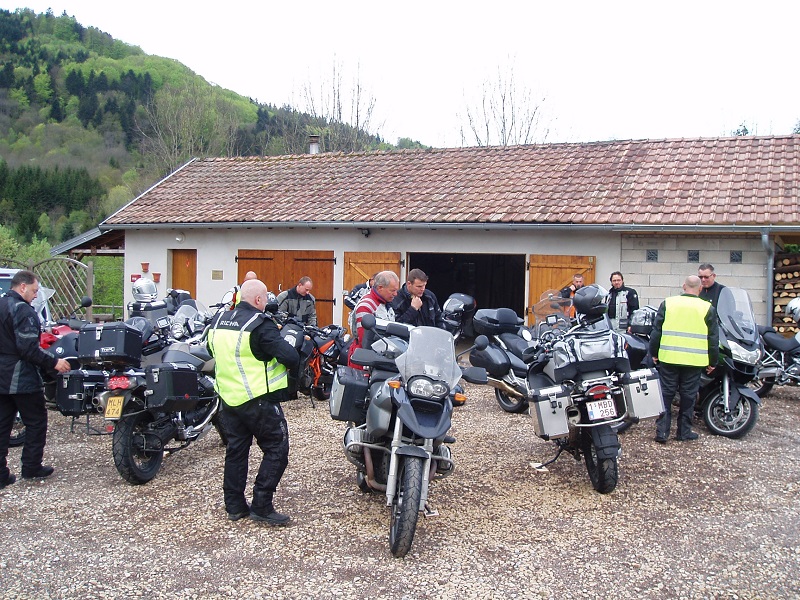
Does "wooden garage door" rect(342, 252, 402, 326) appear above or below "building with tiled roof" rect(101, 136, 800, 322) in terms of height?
below

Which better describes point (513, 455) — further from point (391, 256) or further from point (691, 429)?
point (391, 256)

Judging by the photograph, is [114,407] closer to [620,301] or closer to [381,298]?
[381,298]

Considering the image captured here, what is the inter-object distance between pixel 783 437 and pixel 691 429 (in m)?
Answer: 0.95

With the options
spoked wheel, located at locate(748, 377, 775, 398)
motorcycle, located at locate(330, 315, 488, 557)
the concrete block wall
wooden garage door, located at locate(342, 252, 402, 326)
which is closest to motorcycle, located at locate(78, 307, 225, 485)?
motorcycle, located at locate(330, 315, 488, 557)

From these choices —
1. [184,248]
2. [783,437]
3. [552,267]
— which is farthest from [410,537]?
[184,248]

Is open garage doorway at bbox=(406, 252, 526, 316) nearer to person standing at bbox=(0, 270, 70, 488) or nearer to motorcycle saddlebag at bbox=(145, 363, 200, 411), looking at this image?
motorcycle saddlebag at bbox=(145, 363, 200, 411)

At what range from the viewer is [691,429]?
23.8 ft

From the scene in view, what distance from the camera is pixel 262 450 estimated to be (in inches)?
187

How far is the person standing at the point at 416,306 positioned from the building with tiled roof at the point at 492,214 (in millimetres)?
5793

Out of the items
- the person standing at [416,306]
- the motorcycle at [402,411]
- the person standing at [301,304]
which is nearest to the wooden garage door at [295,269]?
the person standing at [301,304]

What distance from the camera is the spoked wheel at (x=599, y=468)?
5.34 metres

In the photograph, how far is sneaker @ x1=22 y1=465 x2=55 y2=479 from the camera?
5.68m

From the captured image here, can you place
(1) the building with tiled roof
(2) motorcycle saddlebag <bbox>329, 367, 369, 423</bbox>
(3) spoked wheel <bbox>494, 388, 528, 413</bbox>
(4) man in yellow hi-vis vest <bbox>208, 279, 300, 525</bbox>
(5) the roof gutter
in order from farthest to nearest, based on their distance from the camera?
(1) the building with tiled roof < (5) the roof gutter < (3) spoked wheel <bbox>494, 388, 528, 413</bbox> < (2) motorcycle saddlebag <bbox>329, 367, 369, 423</bbox> < (4) man in yellow hi-vis vest <bbox>208, 279, 300, 525</bbox>

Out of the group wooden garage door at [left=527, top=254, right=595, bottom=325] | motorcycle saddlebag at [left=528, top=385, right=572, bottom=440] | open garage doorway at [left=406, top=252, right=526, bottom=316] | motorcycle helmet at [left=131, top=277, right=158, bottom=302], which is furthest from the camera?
open garage doorway at [left=406, top=252, right=526, bottom=316]
